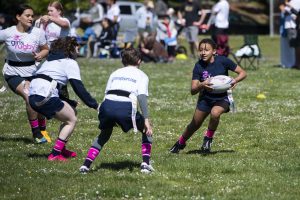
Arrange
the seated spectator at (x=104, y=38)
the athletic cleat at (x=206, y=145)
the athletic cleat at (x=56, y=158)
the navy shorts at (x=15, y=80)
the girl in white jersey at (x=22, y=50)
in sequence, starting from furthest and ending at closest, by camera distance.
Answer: the seated spectator at (x=104, y=38) < the navy shorts at (x=15, y=80) < the girl in white jersey at (x=22, y=50) < the athletic cleat at (x=206, y=145) < the athletic cleat at (x=56, y=158)

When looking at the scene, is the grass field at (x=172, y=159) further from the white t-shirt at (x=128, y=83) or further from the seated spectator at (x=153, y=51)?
the seated spectator at (x=153, y=51)

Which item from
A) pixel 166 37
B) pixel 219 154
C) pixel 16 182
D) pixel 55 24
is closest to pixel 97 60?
pixel 166 37

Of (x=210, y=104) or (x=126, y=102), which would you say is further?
(x=210, y=104)

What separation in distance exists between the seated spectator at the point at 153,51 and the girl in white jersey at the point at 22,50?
14954 mm

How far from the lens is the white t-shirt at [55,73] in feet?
32.1

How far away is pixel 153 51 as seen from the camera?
27.1 metres

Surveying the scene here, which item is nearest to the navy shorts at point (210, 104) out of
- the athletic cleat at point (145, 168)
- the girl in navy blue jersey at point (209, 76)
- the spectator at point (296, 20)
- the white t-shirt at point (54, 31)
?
the girl in navy blue jersey at point (209, 76)

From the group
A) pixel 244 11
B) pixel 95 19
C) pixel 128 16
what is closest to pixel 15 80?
pixel 95 19

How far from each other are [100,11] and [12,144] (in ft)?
66.3

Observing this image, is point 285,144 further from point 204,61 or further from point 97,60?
point 97,60

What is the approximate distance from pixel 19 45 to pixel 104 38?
17362 millimetres

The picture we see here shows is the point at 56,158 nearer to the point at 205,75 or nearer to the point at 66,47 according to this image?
the point at 66,47

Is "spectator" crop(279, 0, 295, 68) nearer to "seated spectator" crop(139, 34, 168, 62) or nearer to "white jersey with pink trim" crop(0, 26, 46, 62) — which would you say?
"seated spectator" crop(139, 34, 168, 62)

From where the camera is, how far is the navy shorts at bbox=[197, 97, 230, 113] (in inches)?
425
